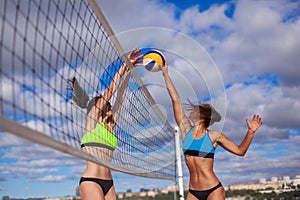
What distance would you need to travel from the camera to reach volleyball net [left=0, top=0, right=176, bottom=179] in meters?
2.87

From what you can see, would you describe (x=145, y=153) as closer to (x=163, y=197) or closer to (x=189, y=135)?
(x=189, y=135)

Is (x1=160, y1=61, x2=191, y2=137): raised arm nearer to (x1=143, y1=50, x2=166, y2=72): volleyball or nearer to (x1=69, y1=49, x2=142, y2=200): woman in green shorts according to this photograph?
(x1=143, y1=50, x2=166, y2=72): volleyball

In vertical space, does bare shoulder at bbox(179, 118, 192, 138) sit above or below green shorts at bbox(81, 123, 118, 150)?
above

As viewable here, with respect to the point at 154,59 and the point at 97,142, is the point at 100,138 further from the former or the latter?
the point at 154,59

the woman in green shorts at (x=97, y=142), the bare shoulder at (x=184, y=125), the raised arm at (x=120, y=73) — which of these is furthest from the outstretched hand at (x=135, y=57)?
the bare shoulder at (x=184, y=125)

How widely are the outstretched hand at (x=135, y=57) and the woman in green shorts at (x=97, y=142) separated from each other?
3.20ft

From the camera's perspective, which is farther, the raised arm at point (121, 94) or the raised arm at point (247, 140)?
the raised arm at point (121, 94)

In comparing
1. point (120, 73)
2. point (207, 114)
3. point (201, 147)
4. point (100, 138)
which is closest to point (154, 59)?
point (120, 73)

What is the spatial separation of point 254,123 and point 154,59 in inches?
63.1

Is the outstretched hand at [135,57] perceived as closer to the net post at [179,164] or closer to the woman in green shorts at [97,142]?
the woman in green shorts at [97,142]

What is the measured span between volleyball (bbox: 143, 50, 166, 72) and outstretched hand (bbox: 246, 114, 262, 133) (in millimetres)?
1445

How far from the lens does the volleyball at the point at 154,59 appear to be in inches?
233

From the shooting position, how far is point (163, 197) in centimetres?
2253

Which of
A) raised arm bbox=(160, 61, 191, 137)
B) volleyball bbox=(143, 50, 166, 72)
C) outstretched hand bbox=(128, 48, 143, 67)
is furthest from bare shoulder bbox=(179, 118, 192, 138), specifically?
outstretched hand bbox=(128, 48, 143, 67)
